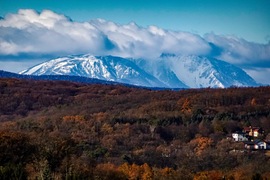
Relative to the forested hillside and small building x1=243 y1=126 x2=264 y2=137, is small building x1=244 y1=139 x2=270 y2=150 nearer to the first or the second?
the forested hillside

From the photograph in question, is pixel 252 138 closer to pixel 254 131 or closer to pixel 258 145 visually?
pixel 254 131

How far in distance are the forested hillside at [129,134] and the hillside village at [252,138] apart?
176 cm

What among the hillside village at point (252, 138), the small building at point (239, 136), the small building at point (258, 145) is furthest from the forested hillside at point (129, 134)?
the small building at point (258, 145)

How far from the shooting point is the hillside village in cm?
9494

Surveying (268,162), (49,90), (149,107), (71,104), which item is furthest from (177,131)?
(49,90)

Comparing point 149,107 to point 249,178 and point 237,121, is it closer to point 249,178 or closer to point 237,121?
point 237,121

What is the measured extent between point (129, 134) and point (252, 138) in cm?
2198

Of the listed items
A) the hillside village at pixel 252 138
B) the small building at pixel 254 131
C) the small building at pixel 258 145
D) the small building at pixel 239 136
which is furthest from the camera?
the small building at pixel 254 131

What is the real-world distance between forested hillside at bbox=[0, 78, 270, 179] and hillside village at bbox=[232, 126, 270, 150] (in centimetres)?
176

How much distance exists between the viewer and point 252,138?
102 m

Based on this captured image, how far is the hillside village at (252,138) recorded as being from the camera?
94.9 meters

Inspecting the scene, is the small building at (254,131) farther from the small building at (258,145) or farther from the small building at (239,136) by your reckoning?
the small building at (258,145)

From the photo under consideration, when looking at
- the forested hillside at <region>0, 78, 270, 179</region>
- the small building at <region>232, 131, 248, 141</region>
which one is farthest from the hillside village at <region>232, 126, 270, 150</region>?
the forested hillside at <region>0, 78, 270, 179</region>

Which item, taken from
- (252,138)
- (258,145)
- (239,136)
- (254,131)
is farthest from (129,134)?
(254,131)
